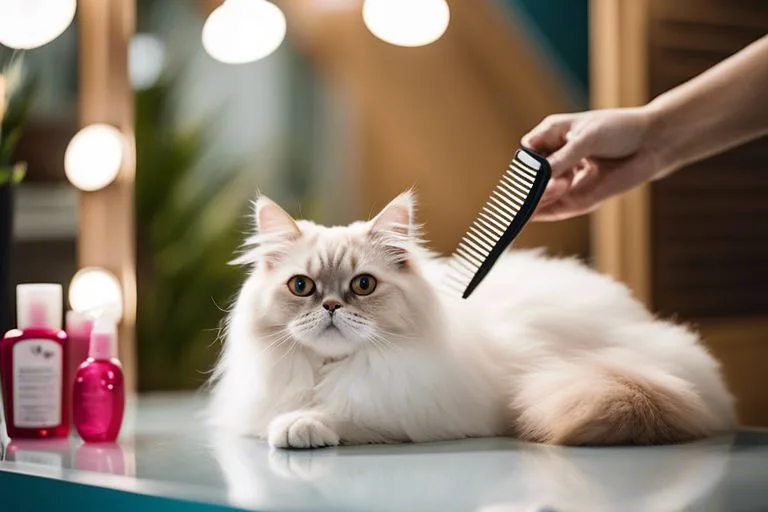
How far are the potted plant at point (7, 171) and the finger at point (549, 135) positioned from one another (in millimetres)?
881

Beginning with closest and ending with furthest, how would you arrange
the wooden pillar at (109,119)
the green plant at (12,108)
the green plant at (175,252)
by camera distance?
the green plant at (12,108), the wooden pillar at (109,119), the green plant at (175,252)

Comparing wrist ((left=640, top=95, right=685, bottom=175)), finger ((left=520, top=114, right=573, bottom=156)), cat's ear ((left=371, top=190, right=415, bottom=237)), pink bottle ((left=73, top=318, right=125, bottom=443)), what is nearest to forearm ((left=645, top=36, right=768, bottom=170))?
wrist ((left=640, top=95, right=685, bottom=175))

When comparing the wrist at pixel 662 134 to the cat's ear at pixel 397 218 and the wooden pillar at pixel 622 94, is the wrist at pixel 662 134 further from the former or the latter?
the wooden pillar at pixel 622 94

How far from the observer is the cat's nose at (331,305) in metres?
1.29

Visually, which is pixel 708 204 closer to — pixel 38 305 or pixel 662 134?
pixel 662 134

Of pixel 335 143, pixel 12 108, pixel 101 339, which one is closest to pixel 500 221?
pixel 101 339

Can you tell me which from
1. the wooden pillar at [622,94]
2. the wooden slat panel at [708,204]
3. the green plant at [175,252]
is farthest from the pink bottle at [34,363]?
the wooden slat panel at [708,204]

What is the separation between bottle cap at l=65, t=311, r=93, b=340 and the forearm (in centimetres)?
95

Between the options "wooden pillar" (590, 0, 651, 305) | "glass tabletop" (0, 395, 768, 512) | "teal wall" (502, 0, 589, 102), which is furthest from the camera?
"teal wall" (502, 0, 589, 102)

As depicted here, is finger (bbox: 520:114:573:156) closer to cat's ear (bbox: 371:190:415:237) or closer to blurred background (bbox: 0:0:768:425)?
cat's ear (bbox: 371:190:415:237)

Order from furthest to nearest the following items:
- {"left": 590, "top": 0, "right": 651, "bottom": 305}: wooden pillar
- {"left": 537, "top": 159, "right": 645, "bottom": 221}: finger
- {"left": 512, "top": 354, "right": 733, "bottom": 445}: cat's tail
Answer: {"left": 590, "top": 0, "right": 651, "bottom": 305}: wooden pillar → {"left": 537, "top": 159, "right": 645, "bottom": 221}: finger → {"left": 512, "top": 354, "right": 733, "bottom": 445}: cat's tail

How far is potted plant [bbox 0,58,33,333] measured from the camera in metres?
1.67

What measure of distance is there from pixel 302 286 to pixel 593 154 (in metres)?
0.52

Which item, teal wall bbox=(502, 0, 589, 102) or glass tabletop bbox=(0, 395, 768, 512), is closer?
glass tabletop bbox=(0, 395, 768, 512)
